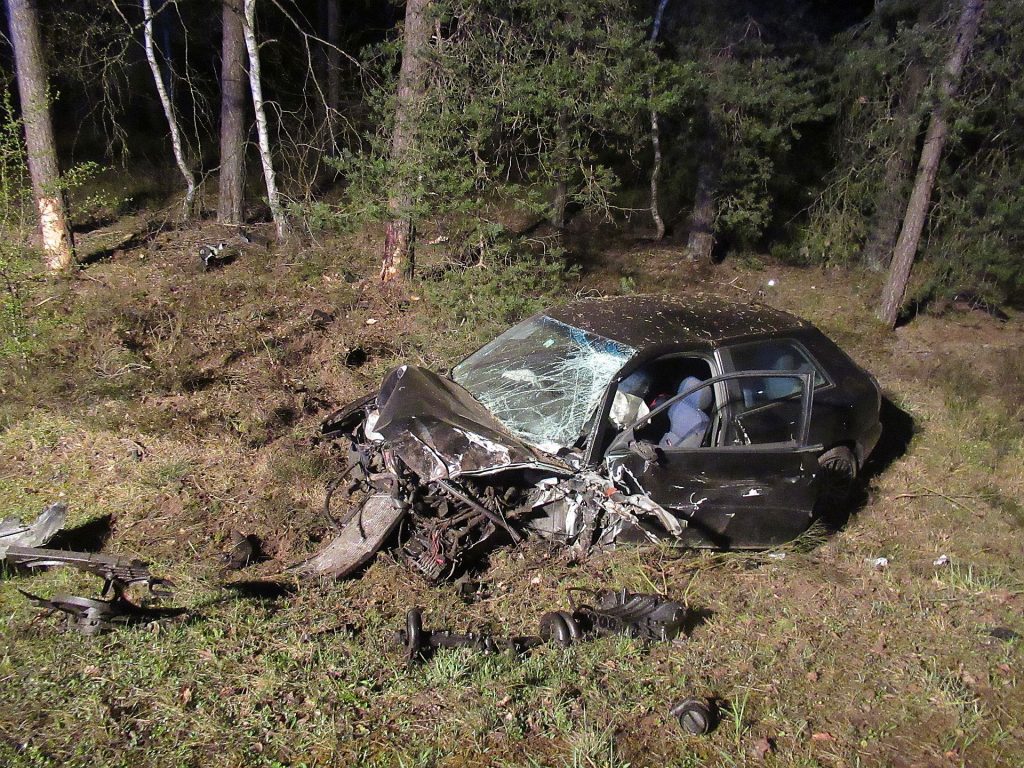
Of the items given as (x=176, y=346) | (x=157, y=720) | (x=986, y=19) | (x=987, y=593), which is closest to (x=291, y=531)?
(x=157, y=720)

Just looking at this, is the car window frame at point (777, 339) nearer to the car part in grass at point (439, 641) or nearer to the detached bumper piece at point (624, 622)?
the detached bumper piece at point (624, 622)

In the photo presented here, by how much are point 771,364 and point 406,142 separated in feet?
19.2

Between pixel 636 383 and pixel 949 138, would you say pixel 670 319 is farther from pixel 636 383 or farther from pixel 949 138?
pixel 949 138

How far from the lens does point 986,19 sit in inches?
352

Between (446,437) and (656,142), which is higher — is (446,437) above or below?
below

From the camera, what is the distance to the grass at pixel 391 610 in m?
3.40

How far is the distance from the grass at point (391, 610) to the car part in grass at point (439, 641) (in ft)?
0.24

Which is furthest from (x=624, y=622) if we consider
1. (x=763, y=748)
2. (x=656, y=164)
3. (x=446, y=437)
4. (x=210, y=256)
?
(x=656, y=164)

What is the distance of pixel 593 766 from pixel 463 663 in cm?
89

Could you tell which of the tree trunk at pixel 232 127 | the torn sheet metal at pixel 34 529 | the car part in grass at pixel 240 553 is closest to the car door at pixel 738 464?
the car part in grass at pixel 240 553

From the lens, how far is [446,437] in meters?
4.45

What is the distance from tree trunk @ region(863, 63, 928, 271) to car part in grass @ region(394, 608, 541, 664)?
29.3 ft

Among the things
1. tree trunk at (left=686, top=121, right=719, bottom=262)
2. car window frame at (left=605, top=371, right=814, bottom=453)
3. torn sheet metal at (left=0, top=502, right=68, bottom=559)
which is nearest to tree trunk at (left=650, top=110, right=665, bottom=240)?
tree trunk at (left=686, top=121, right=719, bottom=262)

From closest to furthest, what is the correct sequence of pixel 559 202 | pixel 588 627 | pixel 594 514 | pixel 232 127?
1. pixel 588 627
2. pixel 594 514
3. pixel 559 202
4. pixel 232 127
